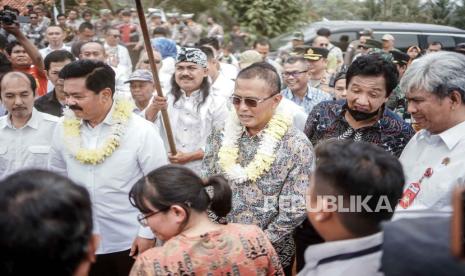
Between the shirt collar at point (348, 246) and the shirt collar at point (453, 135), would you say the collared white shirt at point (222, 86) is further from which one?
the shirt collar at point (348, 246)

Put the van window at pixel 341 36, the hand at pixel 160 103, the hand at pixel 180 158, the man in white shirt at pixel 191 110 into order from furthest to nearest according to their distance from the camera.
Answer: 1. the van window at pixel 341 36
2. the man in white shirt at pixel 191 110
3. the hand at pixel 180 158
4. the hand at pixel 160 103

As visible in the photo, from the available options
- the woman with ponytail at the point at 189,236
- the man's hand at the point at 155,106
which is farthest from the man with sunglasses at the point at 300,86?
the woman with ponytail at the point at 189,236

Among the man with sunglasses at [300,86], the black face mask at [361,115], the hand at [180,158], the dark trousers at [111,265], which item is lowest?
the dark trousers at [111,265]

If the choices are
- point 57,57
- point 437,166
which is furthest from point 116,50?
point 437,166

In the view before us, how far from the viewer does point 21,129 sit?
13.1 feet

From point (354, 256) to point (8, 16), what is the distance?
465 centimetres

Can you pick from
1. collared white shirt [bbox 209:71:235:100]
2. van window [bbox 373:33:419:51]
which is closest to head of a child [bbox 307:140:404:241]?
collared white shirt [bbox 209:71:235:100]

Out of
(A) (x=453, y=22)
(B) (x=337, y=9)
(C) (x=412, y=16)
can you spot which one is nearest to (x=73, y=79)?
(A) (x=453, y=22)

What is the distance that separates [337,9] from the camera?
26.3 m

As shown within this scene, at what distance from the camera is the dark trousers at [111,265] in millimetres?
3564

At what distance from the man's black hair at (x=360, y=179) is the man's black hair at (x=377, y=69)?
143 cm

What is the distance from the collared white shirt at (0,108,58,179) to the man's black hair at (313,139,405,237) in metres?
2.59

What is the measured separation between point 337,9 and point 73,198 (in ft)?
85.9

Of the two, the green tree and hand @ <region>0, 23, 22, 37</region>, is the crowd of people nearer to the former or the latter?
hand @ <region>0, 23, 22, 37</region>
